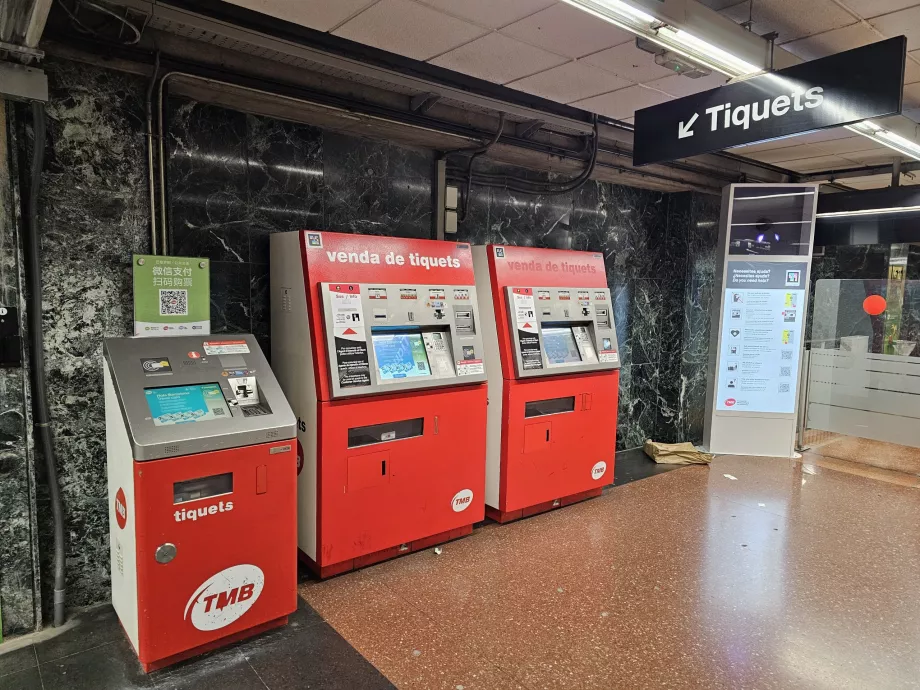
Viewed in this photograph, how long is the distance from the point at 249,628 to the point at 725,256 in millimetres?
5211

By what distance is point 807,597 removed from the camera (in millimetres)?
3250

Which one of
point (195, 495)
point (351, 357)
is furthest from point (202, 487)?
point (351, 357)

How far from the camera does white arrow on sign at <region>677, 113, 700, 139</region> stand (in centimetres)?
314

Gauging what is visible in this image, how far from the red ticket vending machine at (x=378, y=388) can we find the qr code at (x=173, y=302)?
0.54 metres

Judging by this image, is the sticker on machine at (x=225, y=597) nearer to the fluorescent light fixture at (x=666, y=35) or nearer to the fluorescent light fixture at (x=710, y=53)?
the fluorescent light fixture at (x=666, y=35)

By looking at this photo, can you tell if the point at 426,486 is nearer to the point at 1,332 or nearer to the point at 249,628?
the point at 249,628

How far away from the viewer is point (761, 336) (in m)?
5.84

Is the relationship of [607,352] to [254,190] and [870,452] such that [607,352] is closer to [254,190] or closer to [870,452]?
[254,190]

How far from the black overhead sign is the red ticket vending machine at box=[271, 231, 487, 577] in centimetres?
141

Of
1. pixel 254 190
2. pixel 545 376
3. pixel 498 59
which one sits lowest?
pixel 545 376

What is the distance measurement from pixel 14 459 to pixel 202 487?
0.88 metres

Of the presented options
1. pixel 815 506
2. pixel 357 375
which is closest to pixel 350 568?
pixel 357 375

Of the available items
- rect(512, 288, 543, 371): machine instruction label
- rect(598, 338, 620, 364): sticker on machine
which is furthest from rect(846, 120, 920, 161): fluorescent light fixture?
rect(512, 288, 543, 371): machine instruction label

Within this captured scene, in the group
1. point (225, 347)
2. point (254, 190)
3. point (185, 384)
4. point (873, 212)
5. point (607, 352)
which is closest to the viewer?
point (185, 384)
